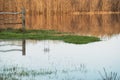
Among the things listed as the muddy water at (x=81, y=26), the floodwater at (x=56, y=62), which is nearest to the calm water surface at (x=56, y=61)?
the floodwater at (x=56, y=62)

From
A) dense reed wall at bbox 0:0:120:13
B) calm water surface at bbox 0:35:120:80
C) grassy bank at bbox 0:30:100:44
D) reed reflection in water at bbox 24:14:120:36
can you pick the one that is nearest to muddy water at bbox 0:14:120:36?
reed reflection in water at bbox 24:14:120:36

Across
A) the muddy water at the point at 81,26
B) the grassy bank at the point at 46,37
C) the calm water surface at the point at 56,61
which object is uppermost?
the calm water surface at the point at 56,61

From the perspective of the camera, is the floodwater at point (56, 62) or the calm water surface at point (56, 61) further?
the calm water surface at point (56, 61)

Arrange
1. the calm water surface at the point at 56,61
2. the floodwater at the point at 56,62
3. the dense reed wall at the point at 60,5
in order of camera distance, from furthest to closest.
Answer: the dense reed wall at the point at 60,5 → the calm water surface at the point at 56,61 → the floodwater at the point at 56,62

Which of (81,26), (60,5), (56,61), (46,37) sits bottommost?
(81,26)

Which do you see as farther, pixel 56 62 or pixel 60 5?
pixel 60 5

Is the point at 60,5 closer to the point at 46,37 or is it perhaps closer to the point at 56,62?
the point at 46,37

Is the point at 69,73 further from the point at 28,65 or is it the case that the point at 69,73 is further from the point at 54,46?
the point at 54,46

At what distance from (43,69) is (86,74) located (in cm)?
168

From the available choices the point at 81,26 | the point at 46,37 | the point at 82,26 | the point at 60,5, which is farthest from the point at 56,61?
the point at 60,5

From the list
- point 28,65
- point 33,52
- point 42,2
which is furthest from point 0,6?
point 28,65

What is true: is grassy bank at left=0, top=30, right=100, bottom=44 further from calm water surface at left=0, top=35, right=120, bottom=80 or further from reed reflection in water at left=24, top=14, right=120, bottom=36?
reed reflection in water at left=24, top=14, right=120, bottom=36

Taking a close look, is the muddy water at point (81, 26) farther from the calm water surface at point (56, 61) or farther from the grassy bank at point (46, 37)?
the calm water surface at point (56, 61)

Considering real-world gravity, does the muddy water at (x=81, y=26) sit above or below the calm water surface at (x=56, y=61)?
below
